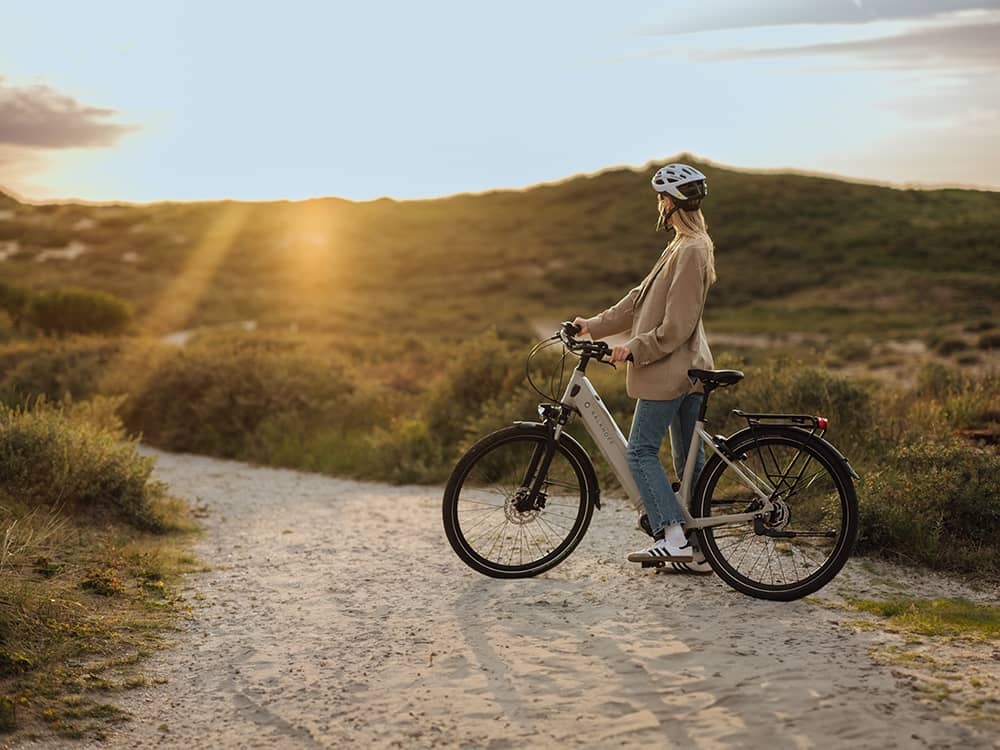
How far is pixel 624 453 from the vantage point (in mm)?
6176

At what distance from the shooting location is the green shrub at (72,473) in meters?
8.14

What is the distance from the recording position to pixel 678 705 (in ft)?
14.2

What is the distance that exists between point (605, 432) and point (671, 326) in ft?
2.83

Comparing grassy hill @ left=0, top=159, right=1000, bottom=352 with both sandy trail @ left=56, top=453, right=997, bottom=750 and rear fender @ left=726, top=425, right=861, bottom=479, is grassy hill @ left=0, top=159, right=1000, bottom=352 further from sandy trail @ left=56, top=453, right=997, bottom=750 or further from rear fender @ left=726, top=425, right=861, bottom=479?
rear fender @ left=726, top=425, right=861, bottom=479

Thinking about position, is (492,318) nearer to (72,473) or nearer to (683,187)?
(72,473)

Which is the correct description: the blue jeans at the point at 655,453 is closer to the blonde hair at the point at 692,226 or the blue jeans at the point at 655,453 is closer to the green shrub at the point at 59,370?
the blonde hair at the point at 692,226

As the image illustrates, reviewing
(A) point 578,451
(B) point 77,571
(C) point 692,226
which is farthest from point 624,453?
(B) point 77,571

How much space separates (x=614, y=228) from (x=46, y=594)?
85.8 metres

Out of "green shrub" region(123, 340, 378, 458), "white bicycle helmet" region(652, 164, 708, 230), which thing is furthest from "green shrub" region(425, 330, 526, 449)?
"white bicycle helmet" region(652, 164, 708, 230)

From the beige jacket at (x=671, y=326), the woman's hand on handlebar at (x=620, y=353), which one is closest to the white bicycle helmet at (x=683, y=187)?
the beige jacket at (x=671, y=326)

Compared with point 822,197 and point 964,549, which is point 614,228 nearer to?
point 822,197

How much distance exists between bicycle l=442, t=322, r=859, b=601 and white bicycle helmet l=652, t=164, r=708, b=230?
0.92 meters

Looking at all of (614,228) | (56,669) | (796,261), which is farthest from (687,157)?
(56,669)

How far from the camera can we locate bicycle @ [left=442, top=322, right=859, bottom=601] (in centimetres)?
577
